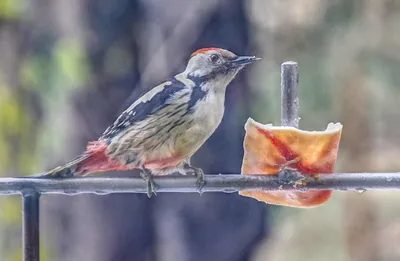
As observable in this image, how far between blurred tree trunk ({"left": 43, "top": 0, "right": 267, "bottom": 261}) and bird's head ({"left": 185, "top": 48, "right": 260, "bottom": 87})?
0.61 meters

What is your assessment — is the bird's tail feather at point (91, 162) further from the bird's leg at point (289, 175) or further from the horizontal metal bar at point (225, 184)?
the bird's leg at point (289, 175)

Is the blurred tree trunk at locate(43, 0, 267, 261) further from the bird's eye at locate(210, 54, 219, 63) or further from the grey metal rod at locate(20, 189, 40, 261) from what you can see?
the grey metal rod at locate(20, 189, 40, 261)

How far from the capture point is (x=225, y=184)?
57cm

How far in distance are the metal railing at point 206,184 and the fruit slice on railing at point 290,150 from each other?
2cm

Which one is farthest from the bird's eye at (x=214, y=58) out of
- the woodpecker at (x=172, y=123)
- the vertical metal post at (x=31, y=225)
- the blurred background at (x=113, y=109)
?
the blurred background at (x=113, y=109)

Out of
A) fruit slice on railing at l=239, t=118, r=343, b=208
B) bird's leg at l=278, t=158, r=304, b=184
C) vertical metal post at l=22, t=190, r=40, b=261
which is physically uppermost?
fruit slice on railing at l=239, t=118, r=343, b=208

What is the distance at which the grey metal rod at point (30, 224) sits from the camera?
1.83ft

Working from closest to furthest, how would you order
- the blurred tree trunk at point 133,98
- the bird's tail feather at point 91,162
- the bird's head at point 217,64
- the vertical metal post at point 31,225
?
1. the vertical metal post at point 31,225
2. the bird's tail feather at point 91,162
3. the bird's head at point 217,64
4. the blurred tree trunk at point 133,98

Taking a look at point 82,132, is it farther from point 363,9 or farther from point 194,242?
point 363,9

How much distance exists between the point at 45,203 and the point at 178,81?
2.84ft

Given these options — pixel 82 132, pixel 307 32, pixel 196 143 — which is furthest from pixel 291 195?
pixel 307 32

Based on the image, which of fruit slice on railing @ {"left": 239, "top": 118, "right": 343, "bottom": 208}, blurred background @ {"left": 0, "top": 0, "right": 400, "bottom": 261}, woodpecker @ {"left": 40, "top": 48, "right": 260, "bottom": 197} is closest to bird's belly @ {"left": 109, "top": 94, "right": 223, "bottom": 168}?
woodpecker @ {"left": 40, "top": 48, "right": 260, "bottom": 197}

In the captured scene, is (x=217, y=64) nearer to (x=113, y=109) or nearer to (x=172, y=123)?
(x=172, y=123)

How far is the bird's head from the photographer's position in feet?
2.67
